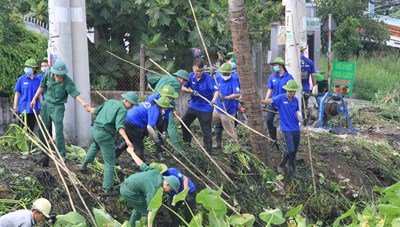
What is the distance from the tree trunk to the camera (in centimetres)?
1312

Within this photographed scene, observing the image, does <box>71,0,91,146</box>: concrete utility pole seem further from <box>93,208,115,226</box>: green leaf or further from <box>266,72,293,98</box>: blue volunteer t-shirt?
<box>93,208,115,226</box>: green leaf

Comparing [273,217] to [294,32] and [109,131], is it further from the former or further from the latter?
[294,32]

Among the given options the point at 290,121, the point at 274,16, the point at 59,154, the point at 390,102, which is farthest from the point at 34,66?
the point at 390,102

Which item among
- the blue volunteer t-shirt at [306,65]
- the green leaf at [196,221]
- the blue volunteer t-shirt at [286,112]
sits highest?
the blue volunteer t-shirt at [306,65]

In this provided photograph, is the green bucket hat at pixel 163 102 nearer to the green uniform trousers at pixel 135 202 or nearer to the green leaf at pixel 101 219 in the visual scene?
the green uniform trousers at pixel 135 202

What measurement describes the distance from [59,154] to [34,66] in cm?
263

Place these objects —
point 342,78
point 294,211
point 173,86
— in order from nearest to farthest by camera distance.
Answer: point 294,211 < point 173,86 < point 342,78

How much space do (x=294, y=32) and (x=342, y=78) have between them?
161 inches

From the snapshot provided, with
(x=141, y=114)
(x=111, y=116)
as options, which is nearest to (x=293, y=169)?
(x=141, y=114)

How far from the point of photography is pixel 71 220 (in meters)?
9.65

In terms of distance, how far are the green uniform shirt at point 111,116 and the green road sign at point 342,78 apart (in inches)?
373

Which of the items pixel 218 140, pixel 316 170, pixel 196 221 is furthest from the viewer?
pixel 218 140

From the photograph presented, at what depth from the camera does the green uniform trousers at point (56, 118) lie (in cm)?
1190

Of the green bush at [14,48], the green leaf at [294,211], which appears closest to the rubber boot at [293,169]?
the green leaf at [294,211]
